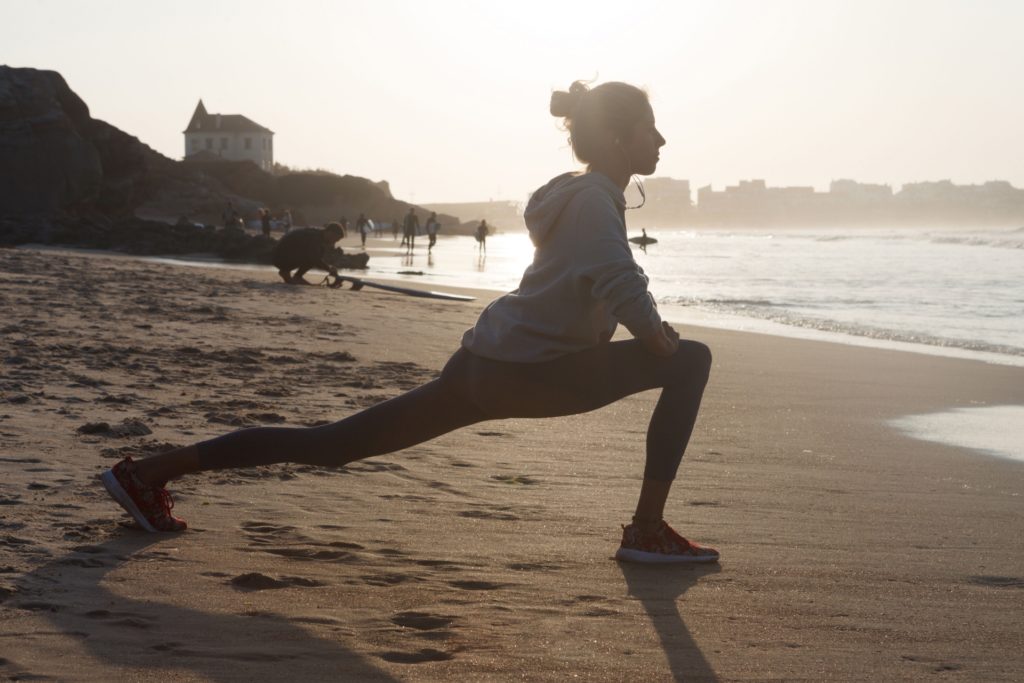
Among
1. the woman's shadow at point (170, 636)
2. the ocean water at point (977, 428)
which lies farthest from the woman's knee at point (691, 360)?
the ocean water at point (977, 428)

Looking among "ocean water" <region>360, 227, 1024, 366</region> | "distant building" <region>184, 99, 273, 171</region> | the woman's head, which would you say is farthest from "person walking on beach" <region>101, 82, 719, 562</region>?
"distant building" <region>184, 99, 273, 171</region>

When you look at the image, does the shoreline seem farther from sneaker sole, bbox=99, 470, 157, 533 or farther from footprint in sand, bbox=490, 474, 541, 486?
sneaker sole, bbox=99, 470, 157, 533

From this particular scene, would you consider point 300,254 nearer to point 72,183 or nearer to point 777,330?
point 777,330

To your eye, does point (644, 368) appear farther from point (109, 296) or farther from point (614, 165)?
point (109, 296)

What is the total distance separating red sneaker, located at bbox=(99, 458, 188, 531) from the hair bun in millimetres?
1815

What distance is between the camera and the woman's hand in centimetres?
343

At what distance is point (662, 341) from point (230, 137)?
137 m

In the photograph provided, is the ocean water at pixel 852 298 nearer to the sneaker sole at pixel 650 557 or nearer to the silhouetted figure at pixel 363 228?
the sneaker sole at pixel 650 557

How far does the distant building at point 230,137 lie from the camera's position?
13400cm

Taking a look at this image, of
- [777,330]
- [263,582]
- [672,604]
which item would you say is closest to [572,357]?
[672,604]

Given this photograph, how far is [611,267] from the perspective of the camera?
129 inches

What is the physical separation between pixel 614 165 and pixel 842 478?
272 cm

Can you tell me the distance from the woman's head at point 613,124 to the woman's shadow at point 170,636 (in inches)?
63.8

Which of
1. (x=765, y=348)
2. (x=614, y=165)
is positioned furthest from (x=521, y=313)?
(x=765, y=348)
